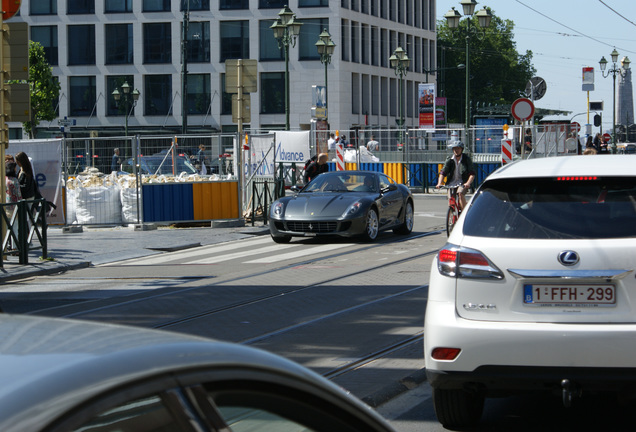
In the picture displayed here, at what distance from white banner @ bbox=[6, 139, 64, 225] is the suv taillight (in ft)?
53.3

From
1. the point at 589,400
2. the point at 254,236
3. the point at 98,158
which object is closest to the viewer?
the point at 589,400

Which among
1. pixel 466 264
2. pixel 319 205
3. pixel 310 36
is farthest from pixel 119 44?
pixel 466 264

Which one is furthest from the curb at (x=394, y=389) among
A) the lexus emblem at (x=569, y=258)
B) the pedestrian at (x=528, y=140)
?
the pedestrian at (x=528, y=140)

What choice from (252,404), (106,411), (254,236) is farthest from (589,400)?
(254,236)

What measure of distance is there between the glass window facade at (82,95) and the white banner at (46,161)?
166ft

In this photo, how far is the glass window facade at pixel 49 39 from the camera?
70250mm

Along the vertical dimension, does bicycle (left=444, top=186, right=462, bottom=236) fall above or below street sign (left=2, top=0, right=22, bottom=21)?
below

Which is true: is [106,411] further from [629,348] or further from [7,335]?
[629,348]

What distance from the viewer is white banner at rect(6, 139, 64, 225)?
2044 centimetres

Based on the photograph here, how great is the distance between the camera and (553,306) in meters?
5.06

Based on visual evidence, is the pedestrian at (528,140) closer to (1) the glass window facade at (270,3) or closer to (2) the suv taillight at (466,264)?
(2) the suv taillight at (466,264)

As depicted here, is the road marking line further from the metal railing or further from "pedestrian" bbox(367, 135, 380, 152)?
"pedestrian" bbox(367, 135, 380, 152)

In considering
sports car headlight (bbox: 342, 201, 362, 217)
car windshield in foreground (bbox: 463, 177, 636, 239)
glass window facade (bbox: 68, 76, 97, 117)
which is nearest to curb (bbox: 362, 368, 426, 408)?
car windshield in foreground (bbox: 463, 177, 636, 239)

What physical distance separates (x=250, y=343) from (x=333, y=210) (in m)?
9.30
